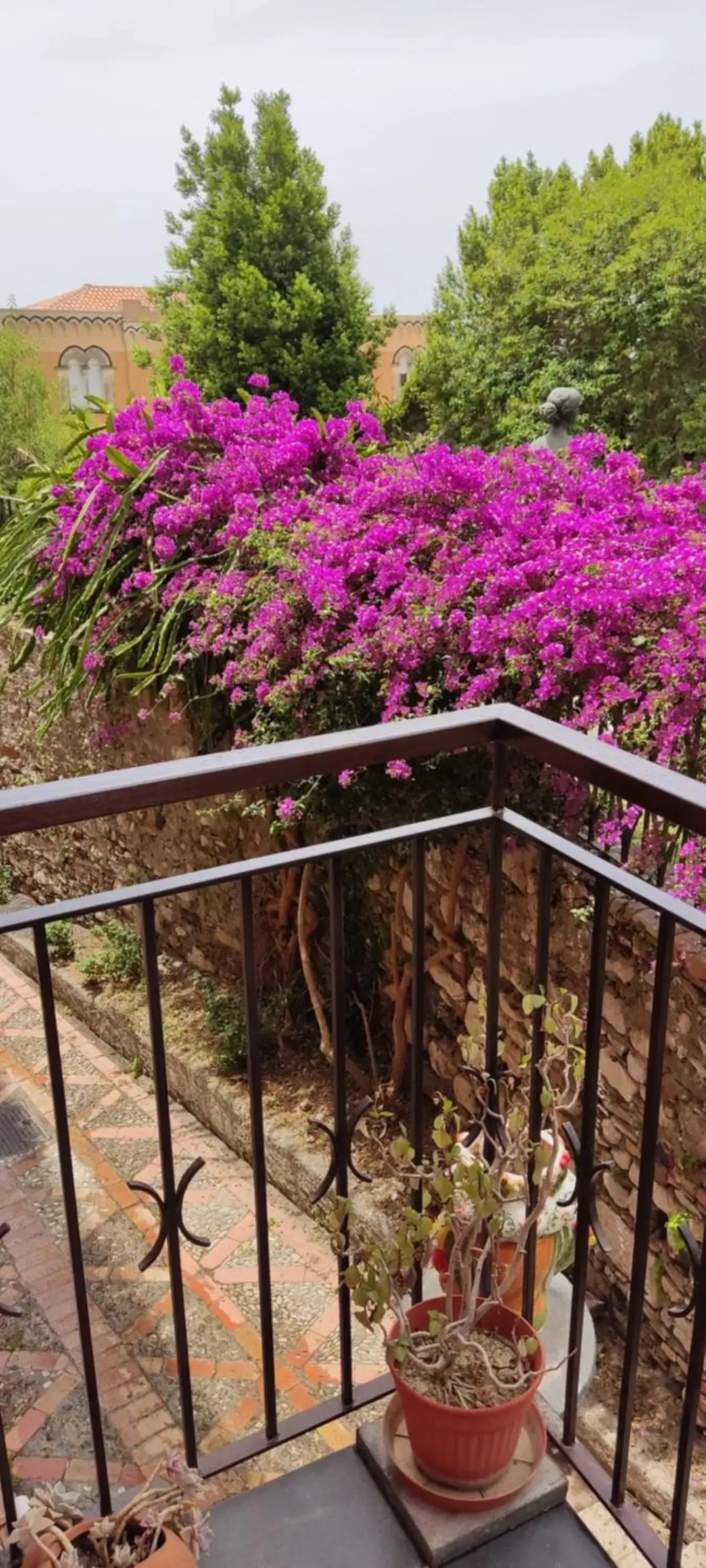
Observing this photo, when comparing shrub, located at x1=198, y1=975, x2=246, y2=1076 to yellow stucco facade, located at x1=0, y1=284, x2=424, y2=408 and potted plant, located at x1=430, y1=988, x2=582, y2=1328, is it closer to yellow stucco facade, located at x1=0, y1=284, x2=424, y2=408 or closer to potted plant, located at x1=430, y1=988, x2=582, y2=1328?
potted plant, located at x1=430, y1=988, x2=582, y2=1328

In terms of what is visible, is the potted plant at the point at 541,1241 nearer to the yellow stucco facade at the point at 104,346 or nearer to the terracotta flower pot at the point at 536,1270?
the terracotta flower pot at the point at 536,1270

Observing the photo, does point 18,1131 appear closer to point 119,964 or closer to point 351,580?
point 119,964

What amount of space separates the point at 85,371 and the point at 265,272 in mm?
10304

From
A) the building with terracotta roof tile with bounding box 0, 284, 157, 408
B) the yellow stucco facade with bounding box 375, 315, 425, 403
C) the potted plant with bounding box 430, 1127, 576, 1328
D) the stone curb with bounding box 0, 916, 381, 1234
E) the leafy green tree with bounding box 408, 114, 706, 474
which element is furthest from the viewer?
the yellow stucco facade with bounding box 375, 315, 425, 403

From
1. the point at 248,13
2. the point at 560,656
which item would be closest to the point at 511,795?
the point at 560,656

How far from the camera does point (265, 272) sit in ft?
52.5

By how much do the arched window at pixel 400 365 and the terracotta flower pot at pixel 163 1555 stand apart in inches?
1020

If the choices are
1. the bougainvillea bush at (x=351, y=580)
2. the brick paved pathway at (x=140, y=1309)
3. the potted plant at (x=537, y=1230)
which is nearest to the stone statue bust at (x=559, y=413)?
the bougainvillea bush at (x=351, y=580)

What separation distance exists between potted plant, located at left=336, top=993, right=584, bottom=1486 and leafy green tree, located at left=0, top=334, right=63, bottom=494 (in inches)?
688

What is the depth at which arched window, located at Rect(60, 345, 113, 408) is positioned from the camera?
79.3ft

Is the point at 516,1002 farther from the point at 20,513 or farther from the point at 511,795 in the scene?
the point at 20,513

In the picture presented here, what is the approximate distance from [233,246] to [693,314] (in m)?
8.16

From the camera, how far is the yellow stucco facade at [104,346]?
23.5 metres

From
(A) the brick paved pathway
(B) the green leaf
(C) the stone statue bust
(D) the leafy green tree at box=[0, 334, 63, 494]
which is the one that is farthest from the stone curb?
(D) the leafy green tree at box=[0, 334, 63, 494]
